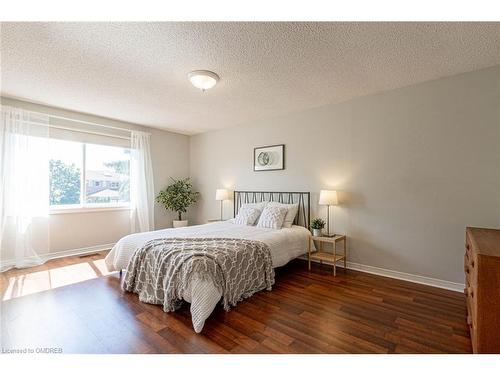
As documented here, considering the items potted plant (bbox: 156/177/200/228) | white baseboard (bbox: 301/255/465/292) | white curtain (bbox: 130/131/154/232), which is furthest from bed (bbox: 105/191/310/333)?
white curtain (bbox: 130/131/154/232)

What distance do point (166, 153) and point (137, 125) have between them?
82 cm

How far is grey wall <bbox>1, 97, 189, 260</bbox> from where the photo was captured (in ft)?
13.2

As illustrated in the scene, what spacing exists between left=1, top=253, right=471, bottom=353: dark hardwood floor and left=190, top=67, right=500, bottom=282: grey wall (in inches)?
24.3

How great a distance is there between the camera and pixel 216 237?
2.97 m

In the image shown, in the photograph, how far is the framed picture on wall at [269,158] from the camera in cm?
426

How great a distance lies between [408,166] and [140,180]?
14.9 feet

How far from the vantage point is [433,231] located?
2.90 meters

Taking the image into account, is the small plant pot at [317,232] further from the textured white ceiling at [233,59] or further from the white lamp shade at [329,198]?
the textured white ceiling at [233,59]

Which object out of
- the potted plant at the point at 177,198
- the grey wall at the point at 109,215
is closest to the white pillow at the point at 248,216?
the potted plant at the point at 177,198

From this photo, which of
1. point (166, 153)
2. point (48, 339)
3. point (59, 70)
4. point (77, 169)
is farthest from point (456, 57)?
point (77, 169)

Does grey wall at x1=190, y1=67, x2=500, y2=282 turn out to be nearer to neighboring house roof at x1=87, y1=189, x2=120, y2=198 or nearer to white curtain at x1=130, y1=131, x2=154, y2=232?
white curtain at x1=130, y1=131, x2=154, y2=232

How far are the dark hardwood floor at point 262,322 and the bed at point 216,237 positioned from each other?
214 millimetres

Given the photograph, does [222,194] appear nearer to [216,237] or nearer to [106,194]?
[216,237]
